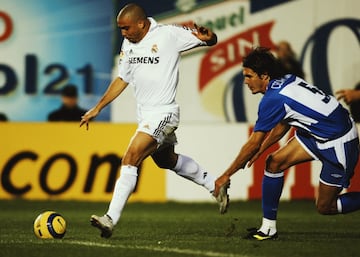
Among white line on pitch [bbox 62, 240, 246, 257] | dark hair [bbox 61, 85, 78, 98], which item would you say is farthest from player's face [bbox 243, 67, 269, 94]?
dark hair [bbox 61, 85, 78, 98]

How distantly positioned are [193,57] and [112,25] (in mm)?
1478

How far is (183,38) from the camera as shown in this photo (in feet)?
36.7

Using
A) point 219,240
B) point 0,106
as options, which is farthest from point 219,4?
point 219,240

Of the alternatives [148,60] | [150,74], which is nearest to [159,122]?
[150,74]

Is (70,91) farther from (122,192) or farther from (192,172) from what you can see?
(122,192)

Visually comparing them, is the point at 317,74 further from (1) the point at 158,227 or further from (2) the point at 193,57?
(1) the point at 158,227

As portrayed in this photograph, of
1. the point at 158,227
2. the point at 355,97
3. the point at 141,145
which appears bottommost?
the point at 158,227

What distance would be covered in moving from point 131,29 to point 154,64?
1.33 ft

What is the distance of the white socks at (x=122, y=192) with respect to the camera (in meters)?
10.2

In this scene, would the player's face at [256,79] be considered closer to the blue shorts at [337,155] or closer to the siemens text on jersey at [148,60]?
the blue shorts at [337,155]

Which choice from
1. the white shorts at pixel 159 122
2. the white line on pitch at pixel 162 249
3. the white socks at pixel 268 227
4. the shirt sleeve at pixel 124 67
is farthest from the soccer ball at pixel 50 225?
the white socks at pixel 268 227

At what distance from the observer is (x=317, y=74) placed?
19.3 m

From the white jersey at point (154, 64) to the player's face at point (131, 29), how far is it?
7 cm

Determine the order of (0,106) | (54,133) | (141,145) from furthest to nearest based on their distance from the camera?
1. (0,106)
2. (54,133)
3. (141,145)
